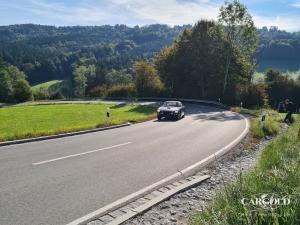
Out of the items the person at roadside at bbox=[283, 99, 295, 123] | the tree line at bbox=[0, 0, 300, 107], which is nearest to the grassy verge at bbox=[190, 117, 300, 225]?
the person at roadside at bbox=[283, 99, 295, 123]

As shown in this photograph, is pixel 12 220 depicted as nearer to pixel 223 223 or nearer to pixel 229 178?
pixel 223 223

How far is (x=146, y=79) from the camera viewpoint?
54.9 metres

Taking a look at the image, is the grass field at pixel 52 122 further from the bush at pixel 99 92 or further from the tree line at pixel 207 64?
the bush at pixel 99 92

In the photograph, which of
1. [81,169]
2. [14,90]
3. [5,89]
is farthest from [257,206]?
[5,89]

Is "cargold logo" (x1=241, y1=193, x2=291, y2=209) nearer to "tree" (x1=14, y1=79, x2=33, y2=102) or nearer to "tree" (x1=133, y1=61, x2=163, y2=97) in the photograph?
"tree" (x1=133, y1=61, x2=163, y2=97)

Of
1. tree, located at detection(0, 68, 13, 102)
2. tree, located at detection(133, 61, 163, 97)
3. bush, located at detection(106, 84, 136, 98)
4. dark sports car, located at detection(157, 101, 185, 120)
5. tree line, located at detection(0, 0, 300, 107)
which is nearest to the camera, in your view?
dark sports car, located at detection(157, 101, 185, 120)

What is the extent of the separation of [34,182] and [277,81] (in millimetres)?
68176

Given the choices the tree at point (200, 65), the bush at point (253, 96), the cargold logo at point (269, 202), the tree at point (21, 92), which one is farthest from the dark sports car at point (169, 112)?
the tree at point (21, 92)

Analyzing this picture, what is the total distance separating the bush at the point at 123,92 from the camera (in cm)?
5653

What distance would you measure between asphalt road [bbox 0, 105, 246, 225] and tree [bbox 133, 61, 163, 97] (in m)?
38.3

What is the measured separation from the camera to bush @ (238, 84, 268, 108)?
42688mm

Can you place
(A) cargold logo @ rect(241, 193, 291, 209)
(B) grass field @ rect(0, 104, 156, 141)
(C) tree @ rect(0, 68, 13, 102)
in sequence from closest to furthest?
(A) cargold logo @ rect(241, 193, 291, 209)
(B) grass field @ rect(0, 104, 156, 141)
(C) tree @ rect(0, 68, 13, 102)

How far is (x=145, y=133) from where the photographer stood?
58.7 feet

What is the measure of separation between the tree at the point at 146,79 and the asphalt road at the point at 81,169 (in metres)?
38.3
